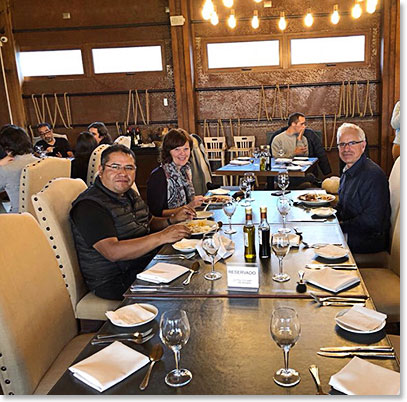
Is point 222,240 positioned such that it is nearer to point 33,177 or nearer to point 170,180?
point 170,180

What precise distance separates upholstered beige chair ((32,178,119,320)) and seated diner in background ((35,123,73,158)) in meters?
3.99

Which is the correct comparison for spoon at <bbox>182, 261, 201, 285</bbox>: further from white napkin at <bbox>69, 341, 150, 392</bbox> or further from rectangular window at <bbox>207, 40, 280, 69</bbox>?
rectangular window at <bbox>207, 40, 280, 69</bbox>

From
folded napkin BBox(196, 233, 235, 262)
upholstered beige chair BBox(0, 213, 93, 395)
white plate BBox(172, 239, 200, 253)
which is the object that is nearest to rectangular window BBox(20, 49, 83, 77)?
white plate BBox(172, 239, 200, 253)

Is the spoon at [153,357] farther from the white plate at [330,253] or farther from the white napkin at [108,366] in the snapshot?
the white plate at [330,253]

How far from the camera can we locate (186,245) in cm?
219

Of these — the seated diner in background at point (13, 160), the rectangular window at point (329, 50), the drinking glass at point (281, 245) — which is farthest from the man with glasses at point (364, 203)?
the rectangular window at point (329, 50)

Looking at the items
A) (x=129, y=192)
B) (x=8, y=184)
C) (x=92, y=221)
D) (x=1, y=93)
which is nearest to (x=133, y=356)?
(x=92, y=221)

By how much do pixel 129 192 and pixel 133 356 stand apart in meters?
1.36

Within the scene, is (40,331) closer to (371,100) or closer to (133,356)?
(133,356)

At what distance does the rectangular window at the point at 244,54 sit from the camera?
7.02 m

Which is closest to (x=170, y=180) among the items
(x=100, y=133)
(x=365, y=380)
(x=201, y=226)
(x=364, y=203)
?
(x=201, y=226)

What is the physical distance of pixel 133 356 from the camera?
126 centimetres

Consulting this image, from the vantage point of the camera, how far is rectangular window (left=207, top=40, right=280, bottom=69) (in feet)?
23.0

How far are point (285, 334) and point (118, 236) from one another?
4.55ft
